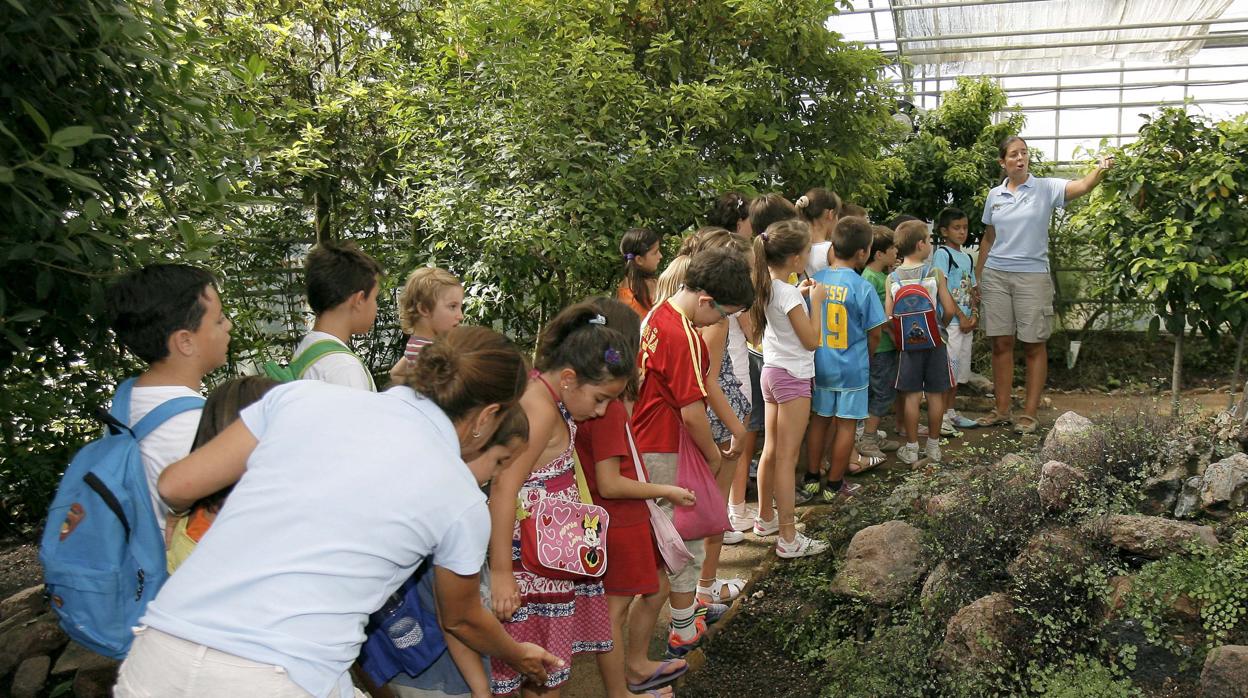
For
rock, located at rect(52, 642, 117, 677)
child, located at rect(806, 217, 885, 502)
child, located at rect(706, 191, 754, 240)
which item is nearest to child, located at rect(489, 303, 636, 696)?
rock, located at rect(52, 642, 117, 677)

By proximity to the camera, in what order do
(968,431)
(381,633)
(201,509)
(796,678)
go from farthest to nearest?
(968,431) < (796,678) < (381,633) < (201,509)

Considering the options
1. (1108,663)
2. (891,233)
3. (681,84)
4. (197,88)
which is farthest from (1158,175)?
(197,88)

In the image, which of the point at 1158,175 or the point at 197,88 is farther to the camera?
the point at 1158,175

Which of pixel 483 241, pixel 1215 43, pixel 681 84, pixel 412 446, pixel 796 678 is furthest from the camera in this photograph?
pixel 1215 43

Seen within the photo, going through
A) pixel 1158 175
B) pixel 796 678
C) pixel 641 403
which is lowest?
pixel 796 678

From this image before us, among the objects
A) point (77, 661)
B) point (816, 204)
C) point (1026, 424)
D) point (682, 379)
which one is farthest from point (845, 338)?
point (77, 661)

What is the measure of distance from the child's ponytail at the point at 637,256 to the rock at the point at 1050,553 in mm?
2095

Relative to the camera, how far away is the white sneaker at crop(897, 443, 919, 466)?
6191mm

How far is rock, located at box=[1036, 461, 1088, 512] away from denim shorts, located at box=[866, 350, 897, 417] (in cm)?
206

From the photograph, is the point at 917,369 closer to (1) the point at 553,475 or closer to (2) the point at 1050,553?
(2) the point at 1050,553

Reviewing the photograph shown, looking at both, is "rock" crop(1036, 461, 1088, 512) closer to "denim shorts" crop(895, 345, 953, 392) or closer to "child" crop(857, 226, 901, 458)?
"denim shorts" crop(895, 345, 953, 392)

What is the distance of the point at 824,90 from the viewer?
655cm

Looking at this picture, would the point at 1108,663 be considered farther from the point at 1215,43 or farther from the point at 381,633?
the point at 1215,43

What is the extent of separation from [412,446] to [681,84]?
168 inches
